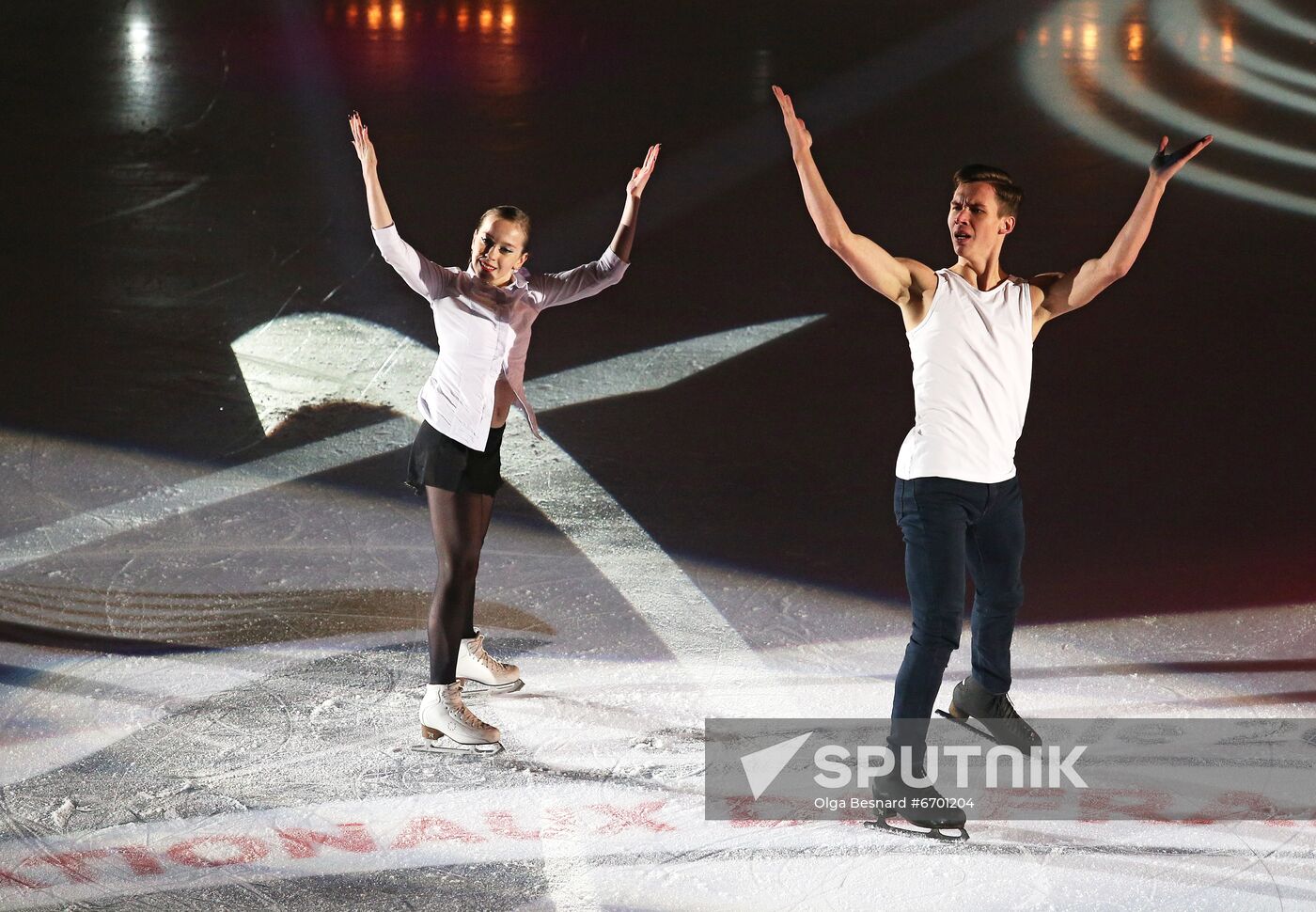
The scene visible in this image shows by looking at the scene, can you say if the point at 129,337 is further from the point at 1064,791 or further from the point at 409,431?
the point at 1064,791

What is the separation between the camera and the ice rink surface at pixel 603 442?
10.8 ft

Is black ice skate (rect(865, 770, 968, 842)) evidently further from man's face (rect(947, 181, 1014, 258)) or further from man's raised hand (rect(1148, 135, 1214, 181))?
man's raised hand (rect(1148, 135, 1214, 181))

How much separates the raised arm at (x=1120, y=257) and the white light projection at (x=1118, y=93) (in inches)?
183

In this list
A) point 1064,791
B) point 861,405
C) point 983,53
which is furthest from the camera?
point 983,53

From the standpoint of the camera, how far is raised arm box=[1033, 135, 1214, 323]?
3.38m

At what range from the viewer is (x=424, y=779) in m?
3.54

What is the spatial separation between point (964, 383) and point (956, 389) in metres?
0.03

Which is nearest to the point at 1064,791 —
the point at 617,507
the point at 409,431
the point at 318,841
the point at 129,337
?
the point at 318,841

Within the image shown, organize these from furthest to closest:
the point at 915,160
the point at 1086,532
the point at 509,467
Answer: the point at 915,160, the point at 509,467, the point at 1086,532

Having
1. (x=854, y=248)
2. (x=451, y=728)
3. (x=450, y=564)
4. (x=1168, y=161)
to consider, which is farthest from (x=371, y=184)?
(x=1168, y=161)

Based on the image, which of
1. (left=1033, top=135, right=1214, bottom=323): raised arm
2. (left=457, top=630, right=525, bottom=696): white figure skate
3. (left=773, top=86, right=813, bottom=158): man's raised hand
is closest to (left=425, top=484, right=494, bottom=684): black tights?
(left=457, top=630, right=525, bottom=696): white figure skate

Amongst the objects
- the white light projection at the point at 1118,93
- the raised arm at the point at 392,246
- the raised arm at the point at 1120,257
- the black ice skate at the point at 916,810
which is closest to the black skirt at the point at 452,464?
the raised arm at the point at 392,246

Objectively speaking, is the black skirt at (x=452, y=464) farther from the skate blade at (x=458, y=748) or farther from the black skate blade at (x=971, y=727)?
the black skate blade at (x=971, y=727)

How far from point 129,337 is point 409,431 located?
5.42 feet
